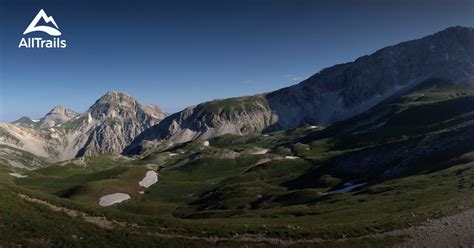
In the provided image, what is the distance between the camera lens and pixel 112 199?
578 feet

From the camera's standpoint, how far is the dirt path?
4488cm

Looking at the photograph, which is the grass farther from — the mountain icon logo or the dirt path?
the mountain icon logo

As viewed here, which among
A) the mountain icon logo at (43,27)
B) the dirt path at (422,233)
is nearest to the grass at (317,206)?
the dirt path at (422,233)

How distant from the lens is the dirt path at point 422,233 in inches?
1767

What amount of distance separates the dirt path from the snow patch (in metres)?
122

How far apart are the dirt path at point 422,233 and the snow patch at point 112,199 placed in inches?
4819

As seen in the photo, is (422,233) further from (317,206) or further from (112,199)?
(112,199)

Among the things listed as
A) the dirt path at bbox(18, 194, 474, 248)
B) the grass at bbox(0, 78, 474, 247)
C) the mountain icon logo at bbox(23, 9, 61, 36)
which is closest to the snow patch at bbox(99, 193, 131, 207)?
the grass at bbox(0, 78, 474, 247)

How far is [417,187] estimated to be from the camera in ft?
284

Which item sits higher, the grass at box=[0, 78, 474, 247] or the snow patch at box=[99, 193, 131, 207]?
the grass at box=[0, 78, 474, 247]

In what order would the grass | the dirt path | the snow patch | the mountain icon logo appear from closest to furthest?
the dirt path, the grass, the mountain icon logo, the snow patch

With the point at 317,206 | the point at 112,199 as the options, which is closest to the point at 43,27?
the point at 112,199

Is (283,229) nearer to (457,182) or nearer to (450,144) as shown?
(457,182)

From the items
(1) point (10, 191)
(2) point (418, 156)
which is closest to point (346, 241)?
(1) point (10, 191)
